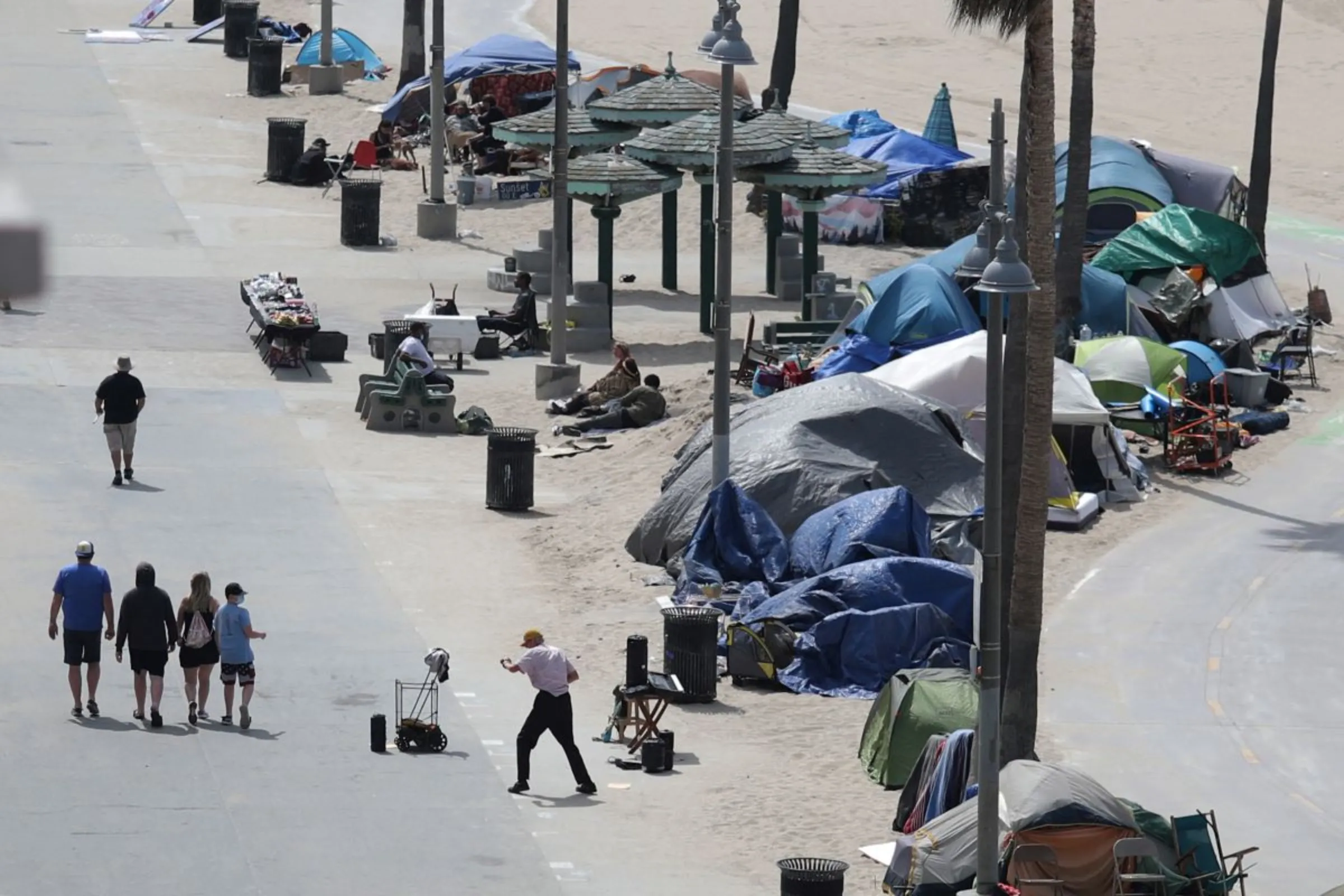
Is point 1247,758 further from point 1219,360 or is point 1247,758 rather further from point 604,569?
point 1219,360

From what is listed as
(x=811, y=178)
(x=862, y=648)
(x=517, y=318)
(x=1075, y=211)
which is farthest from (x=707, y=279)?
(x=862, y=648)

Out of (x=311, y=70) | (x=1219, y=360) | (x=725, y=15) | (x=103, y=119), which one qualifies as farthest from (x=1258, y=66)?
(x=725, y=15)

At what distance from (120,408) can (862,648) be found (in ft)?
29.9

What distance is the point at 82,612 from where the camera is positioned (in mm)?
16859

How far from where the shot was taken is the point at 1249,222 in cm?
3819

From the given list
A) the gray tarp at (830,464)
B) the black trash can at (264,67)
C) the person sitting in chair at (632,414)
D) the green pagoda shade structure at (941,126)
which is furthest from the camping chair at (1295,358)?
the black trash can at (264,67)

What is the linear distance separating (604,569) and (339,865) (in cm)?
868

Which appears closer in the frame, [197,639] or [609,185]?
[197,639]

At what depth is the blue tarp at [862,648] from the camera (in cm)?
1902

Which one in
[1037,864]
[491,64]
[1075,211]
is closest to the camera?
[1037,864]

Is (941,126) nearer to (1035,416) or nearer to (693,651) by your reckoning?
(693,651)

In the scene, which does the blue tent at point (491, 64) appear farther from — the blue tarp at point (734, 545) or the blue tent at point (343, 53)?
the blue tarp at point (734, 545)

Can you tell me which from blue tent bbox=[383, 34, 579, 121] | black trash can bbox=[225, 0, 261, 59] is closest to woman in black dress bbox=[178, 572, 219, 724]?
blue tent bbox=[383, 34, 579, 121]

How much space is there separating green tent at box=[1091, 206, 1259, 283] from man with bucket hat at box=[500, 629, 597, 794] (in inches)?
775
